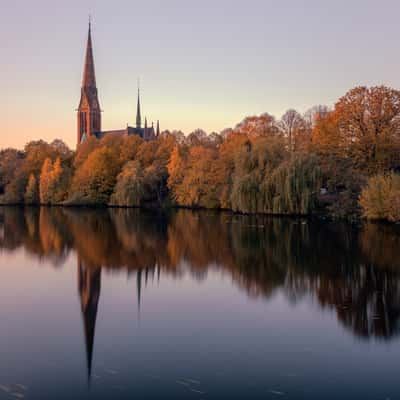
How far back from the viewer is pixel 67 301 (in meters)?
13.7

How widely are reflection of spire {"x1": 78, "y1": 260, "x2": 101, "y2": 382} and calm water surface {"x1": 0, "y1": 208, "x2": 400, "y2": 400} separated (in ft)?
0.12

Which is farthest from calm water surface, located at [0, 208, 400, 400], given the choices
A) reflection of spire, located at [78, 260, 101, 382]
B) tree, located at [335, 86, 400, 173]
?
tree, located at [335, 86, 400, 173]

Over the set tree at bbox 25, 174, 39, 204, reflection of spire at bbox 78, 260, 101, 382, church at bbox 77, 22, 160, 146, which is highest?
church at bbox 77, 22, 160, 146

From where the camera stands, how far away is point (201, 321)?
11781 mm

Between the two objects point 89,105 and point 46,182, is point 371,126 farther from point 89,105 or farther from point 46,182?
point 89,105

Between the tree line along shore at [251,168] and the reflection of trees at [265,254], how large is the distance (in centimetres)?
449

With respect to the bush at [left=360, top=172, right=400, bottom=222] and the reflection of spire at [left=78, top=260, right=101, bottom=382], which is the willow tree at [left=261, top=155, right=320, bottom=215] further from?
the reflection of spire at [left=78, top=260, right=101, bottom=382]

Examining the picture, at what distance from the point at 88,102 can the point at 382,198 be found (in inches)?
3158

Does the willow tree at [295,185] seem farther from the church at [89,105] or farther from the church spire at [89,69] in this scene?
the church spire at [89,69]

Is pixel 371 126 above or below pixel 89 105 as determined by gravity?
below

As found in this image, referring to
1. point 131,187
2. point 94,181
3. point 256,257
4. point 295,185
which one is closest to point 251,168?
point 295,185

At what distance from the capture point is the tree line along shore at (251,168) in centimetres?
3888

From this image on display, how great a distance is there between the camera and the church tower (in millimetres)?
102875

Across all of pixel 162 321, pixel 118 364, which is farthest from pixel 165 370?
pixel 162 321
